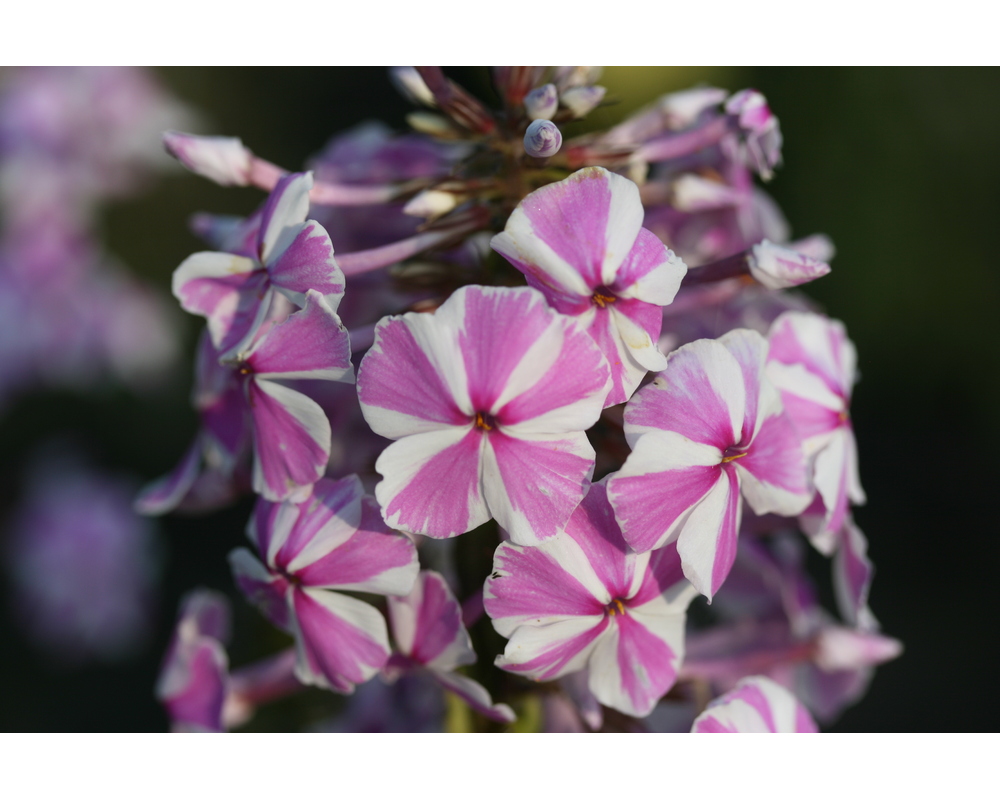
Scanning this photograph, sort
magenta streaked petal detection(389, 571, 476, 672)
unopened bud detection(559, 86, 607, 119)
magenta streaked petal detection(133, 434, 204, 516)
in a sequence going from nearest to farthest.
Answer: magenta streaked petal detection(389, 571, 476, 672) → unopened bud detection(559, 86, 607, 119) → magenta streaked petal detection(133, 434, 204, 516)

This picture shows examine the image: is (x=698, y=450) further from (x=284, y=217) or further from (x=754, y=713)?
(x=284, y=217)

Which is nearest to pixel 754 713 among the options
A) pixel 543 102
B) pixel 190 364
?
pixel 543 102

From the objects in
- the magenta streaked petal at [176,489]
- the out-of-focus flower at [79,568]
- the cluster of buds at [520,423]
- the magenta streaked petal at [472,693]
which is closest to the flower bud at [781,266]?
the cluster of buds at [520,423]

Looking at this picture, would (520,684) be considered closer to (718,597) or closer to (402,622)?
(402,622)

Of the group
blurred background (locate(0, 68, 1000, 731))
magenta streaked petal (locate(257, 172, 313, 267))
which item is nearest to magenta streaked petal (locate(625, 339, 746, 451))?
magenta streaked petal (locate(257, 172, 313, 267))

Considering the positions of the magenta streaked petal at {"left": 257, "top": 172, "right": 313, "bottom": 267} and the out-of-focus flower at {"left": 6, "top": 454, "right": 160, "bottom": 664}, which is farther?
the out-of-focus flower at {"left": 6, "top": 454, "right": 160, "bottom": 664}

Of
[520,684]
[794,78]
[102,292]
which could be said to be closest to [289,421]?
[520,684]

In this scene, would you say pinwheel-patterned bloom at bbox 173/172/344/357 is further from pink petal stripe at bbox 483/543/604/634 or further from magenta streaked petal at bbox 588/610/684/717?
magenta streaked petal at bbox 588/610/684/717

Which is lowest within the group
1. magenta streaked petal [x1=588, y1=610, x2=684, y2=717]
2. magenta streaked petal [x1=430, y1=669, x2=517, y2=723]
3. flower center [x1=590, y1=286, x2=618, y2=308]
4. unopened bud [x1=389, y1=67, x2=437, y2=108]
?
magenta streaked petal [x1=430, y1=669, x2=517, y2=723]
